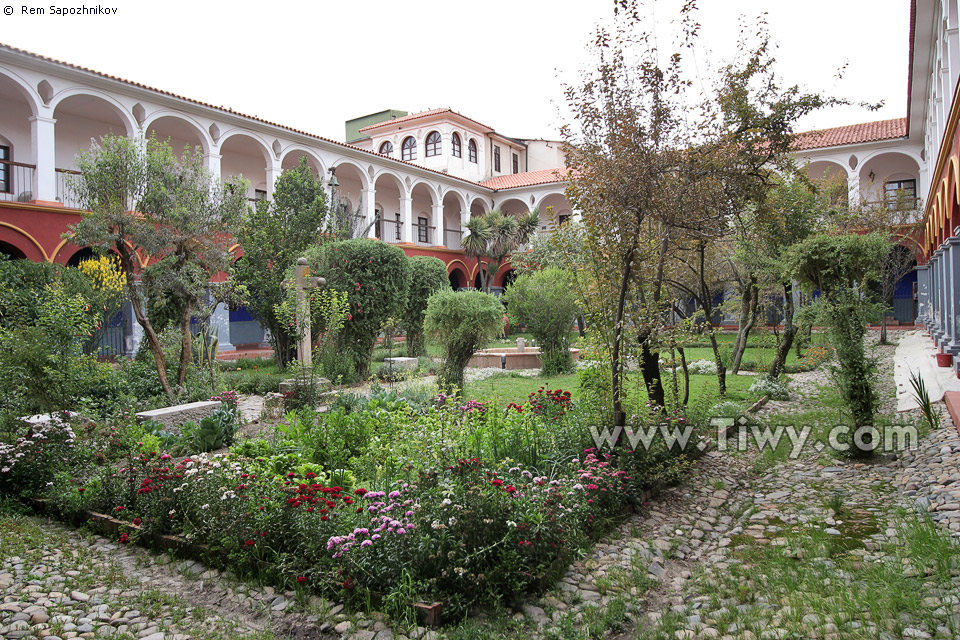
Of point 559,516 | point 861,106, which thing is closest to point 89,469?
point 559,516

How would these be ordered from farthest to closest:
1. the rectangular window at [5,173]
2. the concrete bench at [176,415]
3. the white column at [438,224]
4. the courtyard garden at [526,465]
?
the white column at [438,224] < the rectangular window at [5,173] < the concrete bench at [176,415] < the courtyard garden at [526,465]

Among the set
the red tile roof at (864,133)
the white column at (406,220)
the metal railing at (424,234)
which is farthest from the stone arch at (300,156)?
the red tile roof at (864,133)

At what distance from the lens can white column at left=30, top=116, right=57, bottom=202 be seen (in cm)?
1340

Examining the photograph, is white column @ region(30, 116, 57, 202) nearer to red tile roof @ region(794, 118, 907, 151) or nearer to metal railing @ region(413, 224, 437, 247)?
metal railing @ region(413, 224, 437, 247)

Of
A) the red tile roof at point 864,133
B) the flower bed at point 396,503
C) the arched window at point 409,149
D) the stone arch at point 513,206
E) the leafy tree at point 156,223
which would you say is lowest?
the flower bed at point 396,503

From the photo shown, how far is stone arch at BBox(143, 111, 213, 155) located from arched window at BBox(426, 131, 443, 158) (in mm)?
12144

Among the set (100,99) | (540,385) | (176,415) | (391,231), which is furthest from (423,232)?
(176,415)

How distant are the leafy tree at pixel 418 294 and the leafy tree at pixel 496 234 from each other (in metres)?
8.98

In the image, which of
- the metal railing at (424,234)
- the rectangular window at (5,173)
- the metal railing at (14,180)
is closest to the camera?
the metal railing at (14,180)

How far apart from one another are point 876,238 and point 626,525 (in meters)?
7.91

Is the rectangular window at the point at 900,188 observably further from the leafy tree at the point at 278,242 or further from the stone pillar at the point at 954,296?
the leafy tree at the point at 278,242

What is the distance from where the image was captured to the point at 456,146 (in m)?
29.5

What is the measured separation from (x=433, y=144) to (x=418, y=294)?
15254 mm

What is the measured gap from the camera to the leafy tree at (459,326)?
974cm
